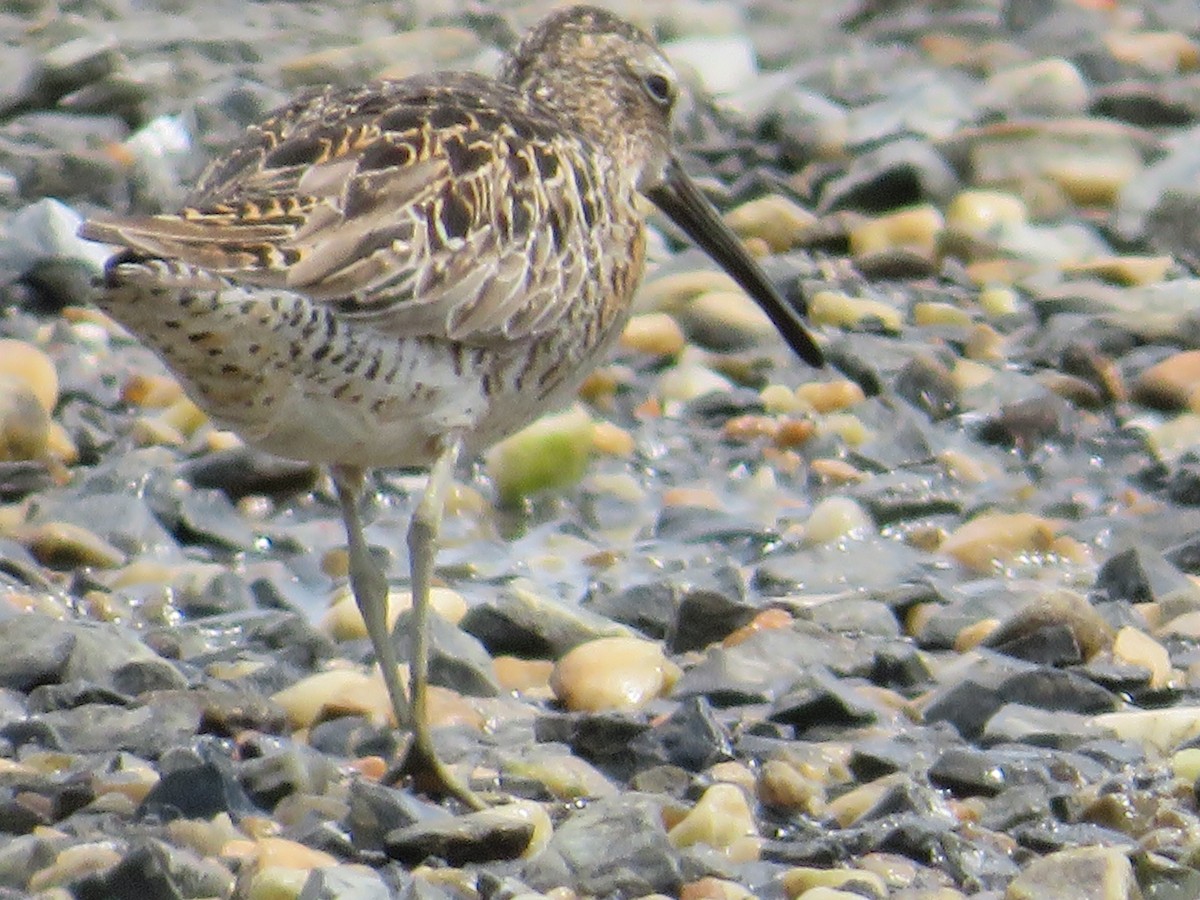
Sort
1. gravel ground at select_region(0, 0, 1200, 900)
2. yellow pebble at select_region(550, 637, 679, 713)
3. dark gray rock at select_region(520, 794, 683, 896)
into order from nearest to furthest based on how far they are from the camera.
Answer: dark gray rock at select_region(520, 794, 683, 896)
gravel ground at select_region(0, 0, 1200, 900)
yellow pebble at select_region(550, 637, 679, 713)

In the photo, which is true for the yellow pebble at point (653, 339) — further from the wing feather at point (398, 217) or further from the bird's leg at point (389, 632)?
the bird's leg at point (389, 632)

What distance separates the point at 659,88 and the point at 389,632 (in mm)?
2046

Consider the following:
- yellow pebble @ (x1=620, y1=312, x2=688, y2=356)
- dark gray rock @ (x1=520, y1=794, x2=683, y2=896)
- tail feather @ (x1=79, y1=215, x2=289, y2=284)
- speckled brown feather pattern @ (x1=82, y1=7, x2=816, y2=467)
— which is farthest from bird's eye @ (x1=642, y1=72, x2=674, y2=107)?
dark gray rock @ (x1=520, y1=794, x2=683, y2=896)

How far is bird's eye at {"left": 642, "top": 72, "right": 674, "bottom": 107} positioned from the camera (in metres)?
7.08

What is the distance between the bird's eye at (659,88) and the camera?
7.08 metres

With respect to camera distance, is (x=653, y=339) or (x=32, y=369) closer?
(x=32, y=369)

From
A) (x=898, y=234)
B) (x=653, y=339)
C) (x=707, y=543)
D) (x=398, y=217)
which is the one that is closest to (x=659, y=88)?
(x=707, y=543)

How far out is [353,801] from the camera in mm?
4762

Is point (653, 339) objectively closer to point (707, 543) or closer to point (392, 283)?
point (707, 543)

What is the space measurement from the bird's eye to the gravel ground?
3.61 ft

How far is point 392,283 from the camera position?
5.17 meters

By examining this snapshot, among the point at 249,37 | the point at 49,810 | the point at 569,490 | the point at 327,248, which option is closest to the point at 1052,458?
the point at 569,490

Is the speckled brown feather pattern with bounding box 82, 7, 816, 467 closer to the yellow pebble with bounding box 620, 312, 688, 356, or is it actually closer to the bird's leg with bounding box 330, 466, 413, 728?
the bird's leg with bounding box 330, 466, 413, 728

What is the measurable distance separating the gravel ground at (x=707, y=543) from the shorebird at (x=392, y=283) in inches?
19.2
